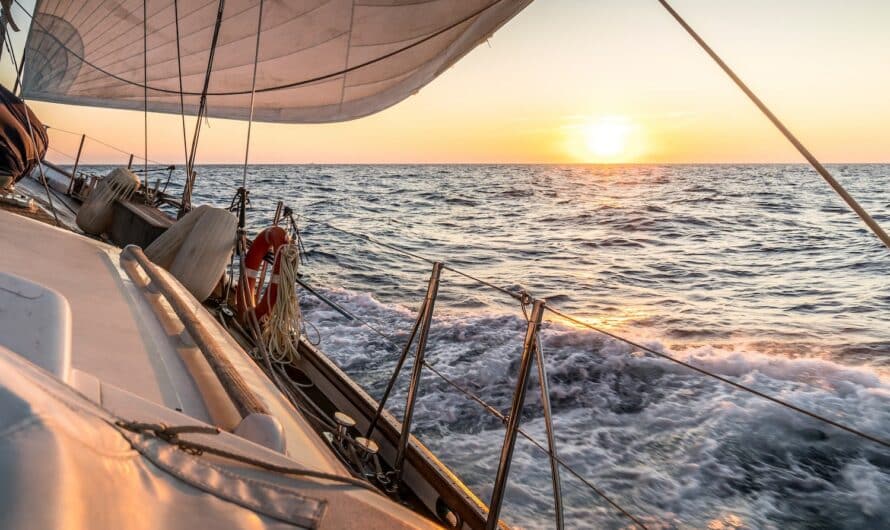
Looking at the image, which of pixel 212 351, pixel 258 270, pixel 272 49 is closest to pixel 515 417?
pixel 212 351

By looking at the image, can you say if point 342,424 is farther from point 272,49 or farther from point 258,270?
point 272,49

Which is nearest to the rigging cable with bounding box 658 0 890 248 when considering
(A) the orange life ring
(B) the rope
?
(B) the rope

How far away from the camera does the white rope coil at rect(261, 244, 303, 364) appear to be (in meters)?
2.82

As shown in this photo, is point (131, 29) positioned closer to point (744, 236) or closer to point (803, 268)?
point (803, 268)

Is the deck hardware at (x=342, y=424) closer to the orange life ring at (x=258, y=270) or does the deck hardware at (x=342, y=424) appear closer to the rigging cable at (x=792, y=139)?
the orange life ring at (x=258, y=270)

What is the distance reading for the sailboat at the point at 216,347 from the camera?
66cm

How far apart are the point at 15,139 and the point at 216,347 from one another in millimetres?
2487

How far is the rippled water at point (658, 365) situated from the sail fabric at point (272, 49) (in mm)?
2098

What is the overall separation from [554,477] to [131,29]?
17.4 feet

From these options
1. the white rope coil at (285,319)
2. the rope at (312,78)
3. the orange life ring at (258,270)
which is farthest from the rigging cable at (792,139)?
the orange life ring at (258,270)

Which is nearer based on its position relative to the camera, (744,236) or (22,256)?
(22,256)

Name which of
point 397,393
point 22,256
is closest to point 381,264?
point 397,393

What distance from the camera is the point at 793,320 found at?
6512 mm

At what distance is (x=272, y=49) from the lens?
409 centimetres
